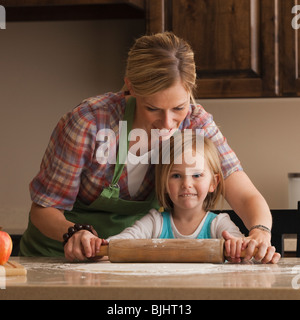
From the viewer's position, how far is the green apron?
163 centimetres

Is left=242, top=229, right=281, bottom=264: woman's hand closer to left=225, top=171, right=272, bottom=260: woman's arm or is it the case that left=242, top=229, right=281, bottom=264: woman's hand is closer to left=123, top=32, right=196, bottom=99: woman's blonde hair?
left=225, top=171, right=272, bottom=260: woman's arm

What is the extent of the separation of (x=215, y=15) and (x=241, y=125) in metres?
0.57

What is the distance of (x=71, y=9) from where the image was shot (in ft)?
8.66

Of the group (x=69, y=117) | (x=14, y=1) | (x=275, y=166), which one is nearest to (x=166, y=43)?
(x=69, y=117)

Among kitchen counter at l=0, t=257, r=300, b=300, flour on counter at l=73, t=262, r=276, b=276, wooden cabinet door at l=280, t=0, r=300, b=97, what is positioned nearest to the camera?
kitchen counter at l=0, t=257, r=300, b=300

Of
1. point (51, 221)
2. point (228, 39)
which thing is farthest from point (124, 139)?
point (228, 39)

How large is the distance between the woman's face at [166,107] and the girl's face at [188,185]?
139 mm

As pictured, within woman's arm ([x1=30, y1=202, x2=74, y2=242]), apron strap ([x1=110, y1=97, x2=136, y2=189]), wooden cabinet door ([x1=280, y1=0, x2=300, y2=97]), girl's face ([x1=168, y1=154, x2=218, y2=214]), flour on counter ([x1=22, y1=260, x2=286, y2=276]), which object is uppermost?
wooden cabinet door ([x1=280, y1=0, x2=300, y2=97])

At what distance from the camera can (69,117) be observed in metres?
1.60

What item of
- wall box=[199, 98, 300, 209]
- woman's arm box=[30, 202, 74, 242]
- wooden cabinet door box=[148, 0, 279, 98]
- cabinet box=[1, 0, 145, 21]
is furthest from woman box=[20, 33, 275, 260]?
wall box=[199, 98, 300, 209]

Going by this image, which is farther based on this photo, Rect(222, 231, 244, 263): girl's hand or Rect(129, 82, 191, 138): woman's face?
Rect(129, 82, 191, 138): woman's face

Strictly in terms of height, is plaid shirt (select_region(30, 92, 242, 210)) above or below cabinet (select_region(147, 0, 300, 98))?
below

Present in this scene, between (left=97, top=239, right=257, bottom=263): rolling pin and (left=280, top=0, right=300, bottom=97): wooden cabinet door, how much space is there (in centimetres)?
137
